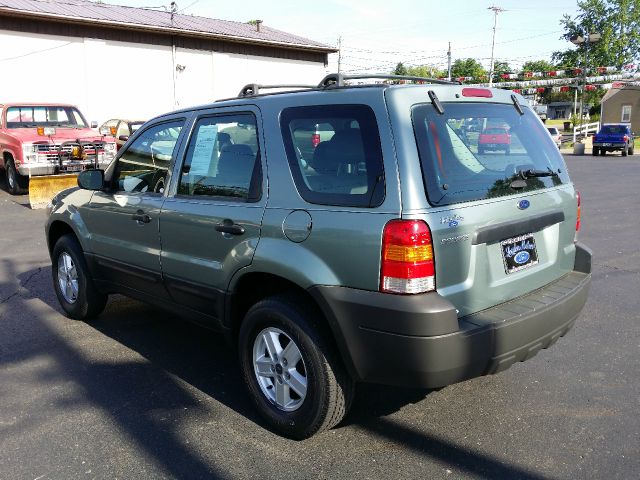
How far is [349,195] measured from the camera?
9.66 feet

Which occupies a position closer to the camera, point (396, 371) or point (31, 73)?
point (396, 371)

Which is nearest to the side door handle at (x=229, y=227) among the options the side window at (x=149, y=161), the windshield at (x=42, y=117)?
the side window at (x=149, y=161)

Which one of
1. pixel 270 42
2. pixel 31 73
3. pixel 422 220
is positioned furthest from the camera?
pixel 270 42

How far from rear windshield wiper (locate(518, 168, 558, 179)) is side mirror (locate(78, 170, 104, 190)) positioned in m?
3.10

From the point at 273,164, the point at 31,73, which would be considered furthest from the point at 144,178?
the point at 31,73

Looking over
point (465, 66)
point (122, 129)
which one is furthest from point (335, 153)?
point (465, 66)

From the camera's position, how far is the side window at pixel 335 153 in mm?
2891

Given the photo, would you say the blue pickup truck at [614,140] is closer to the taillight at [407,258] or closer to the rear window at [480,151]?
the rear window at [480,151]

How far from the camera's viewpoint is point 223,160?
3.69 metres

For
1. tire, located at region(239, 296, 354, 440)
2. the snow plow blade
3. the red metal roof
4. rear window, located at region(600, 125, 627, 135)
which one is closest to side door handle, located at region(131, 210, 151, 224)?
tire, located at region(239, 296, 354, 440)

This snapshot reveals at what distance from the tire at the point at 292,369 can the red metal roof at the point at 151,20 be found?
22.3m

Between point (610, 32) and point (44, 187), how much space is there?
8296cm

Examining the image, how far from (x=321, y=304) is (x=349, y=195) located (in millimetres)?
555

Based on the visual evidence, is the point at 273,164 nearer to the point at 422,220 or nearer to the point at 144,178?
the point at 422,220
